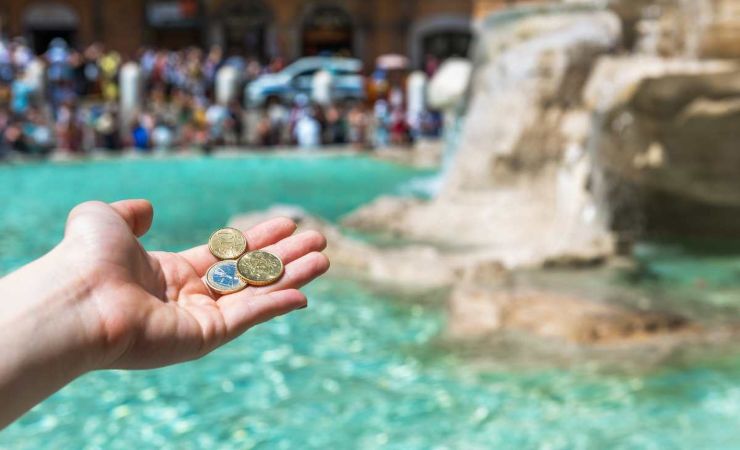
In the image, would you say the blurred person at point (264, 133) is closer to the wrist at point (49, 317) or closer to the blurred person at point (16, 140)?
the blurred person at point (16, 140)

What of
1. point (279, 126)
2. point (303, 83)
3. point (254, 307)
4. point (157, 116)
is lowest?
point (279, 126)

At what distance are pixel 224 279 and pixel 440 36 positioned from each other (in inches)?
1152

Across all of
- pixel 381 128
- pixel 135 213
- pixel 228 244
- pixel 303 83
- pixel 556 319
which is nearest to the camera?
pixel 135 213

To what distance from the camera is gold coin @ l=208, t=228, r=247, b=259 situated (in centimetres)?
241

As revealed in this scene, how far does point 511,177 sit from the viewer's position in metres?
8.38

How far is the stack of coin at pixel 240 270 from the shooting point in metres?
2.25

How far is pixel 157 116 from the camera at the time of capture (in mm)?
19578

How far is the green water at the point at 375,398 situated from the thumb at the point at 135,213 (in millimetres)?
1393

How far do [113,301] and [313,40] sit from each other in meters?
30.1

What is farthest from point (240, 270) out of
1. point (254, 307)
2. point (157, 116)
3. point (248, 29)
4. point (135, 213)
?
point (248, 29)

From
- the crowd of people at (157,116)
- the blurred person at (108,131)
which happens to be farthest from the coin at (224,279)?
the blurred person at (108,131)

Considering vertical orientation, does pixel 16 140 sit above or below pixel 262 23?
below

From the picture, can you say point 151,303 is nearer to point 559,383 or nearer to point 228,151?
point 559,383

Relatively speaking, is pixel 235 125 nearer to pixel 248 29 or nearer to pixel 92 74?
pixel 92 74
